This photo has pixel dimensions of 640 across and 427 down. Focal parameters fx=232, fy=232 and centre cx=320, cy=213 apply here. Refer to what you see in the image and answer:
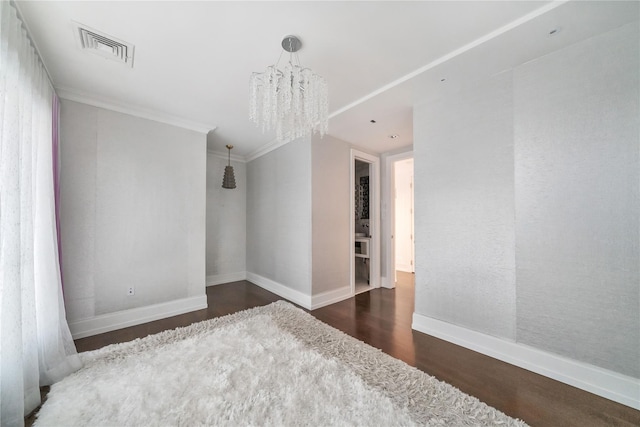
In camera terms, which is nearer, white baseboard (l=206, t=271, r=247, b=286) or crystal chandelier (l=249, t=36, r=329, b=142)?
crystal chandelier (l=249, t=36, r=329, b=142)

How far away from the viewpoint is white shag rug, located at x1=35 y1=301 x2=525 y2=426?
4.57ft

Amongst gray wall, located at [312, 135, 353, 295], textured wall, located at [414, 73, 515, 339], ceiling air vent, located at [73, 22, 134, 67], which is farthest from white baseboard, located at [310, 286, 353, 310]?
ceiling air vent, located at [73, 22, 134, 67]

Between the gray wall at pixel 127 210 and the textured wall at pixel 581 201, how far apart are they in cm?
370

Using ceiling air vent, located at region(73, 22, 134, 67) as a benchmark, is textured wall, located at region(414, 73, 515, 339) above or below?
below

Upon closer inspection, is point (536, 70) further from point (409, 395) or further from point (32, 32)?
point (32, 32)

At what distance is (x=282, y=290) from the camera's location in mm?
3789

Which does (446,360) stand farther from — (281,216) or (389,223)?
(281,216)

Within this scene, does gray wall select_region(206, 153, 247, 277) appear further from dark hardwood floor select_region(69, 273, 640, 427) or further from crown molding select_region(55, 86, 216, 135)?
crown molding select_region(55, 86, 216, 135)

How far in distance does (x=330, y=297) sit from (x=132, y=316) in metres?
2.47

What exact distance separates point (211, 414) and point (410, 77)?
3.00 meters

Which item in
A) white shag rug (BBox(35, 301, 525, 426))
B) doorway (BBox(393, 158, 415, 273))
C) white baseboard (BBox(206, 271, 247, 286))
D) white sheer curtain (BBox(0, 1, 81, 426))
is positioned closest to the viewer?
white sheer curtain (BBox(0, 1, 81, 426))

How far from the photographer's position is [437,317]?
2438mm

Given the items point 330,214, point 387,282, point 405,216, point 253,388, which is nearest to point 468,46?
point 330,214

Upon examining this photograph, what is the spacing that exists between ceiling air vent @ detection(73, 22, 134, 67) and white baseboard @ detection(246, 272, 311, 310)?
125 inches
